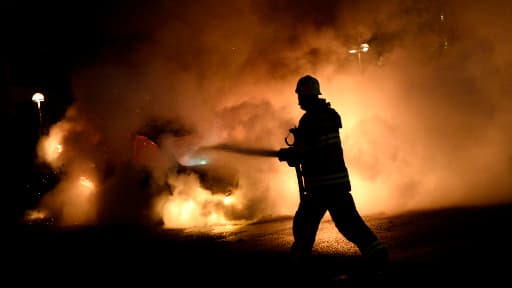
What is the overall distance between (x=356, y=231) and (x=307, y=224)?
401mm

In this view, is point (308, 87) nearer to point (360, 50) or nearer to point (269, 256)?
point (269, 256)

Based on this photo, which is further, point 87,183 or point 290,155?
point 87,183

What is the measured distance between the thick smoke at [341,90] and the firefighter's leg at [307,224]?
4.15m

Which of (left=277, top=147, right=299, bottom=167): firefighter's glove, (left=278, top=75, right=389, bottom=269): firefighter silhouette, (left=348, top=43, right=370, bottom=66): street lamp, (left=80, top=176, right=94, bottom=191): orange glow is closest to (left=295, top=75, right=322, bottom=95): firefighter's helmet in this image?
(left=278, top=75, right=389, bottom=269): firefighter silhouette

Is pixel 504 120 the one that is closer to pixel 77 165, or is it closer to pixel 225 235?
pixel 225 235

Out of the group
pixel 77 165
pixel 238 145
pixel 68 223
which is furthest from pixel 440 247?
pixel 77 165

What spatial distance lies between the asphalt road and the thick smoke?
44.0 inches

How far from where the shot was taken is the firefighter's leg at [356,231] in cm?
454

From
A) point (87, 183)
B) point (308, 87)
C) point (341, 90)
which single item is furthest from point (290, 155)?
point (87, 183)

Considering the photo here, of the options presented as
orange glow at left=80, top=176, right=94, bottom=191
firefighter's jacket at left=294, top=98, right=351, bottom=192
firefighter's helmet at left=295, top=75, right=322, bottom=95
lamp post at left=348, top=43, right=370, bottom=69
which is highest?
lamp post at left=348, top=43, right=370, bottom=69

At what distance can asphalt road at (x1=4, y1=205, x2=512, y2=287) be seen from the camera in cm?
466

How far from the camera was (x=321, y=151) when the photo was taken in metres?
4.63

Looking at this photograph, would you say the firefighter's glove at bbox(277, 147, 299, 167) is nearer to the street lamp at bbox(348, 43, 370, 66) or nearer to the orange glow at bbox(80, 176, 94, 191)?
the street lamp at bbox(348, 43, 370, 66)

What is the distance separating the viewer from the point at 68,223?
453 inches
